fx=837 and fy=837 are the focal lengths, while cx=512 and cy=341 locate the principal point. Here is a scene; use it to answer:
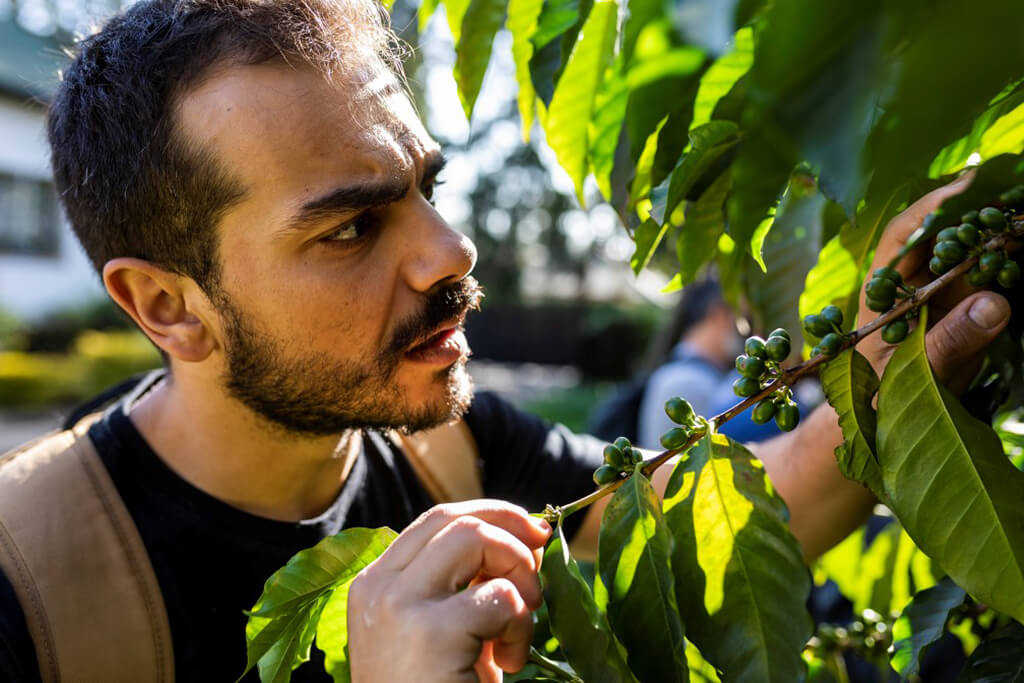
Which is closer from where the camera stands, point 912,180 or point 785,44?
point 785,44

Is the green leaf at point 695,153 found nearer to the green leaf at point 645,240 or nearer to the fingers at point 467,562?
the green leaf at point 645,240

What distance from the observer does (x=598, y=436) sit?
14.7 feet

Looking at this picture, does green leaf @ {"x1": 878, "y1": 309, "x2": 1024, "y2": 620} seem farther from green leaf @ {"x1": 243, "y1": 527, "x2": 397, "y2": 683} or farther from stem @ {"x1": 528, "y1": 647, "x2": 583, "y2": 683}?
green leaf @ {"x1": 243, "y1": 527, "x2": 397, "y2": 683}

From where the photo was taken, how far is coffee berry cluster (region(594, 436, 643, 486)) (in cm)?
105

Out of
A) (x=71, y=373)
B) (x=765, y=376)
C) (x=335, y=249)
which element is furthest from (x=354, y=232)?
(x=71, y=373)

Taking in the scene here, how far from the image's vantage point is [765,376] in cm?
109

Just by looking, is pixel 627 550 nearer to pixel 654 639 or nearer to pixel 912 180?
pixel 654 639

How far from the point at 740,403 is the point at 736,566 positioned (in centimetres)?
19

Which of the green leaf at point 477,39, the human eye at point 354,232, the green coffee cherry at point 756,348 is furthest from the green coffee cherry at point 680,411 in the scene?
the human eye at point 354,232

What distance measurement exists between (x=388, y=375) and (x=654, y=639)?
936 mm

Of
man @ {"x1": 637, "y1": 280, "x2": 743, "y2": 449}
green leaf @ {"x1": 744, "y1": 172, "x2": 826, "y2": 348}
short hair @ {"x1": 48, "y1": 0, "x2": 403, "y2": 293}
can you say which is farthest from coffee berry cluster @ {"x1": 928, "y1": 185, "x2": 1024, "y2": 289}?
man @ {"x1": 637, "y1": 280, "x2": 743, "y2": 449}

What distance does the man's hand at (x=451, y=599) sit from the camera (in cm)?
101

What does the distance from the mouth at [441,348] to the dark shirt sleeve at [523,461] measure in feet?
1.60

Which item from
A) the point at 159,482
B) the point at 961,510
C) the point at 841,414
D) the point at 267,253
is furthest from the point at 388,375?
the point at 961,510
